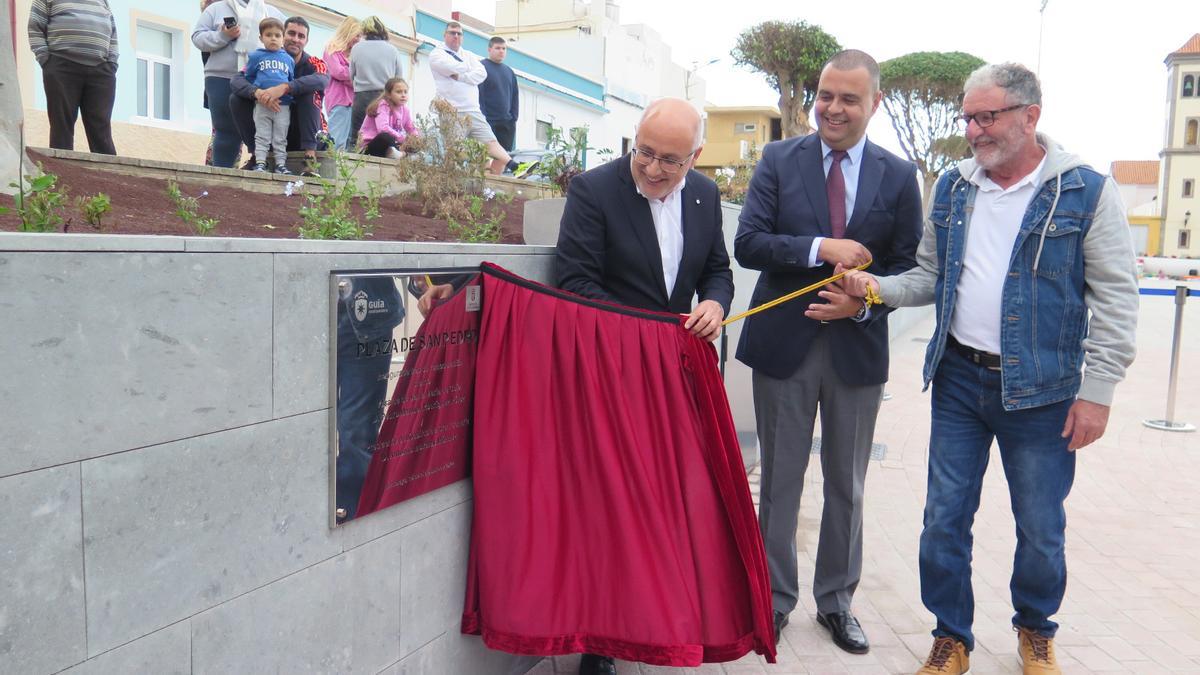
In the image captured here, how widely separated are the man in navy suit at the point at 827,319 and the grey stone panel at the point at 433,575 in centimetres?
131

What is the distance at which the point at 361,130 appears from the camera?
8.12 m

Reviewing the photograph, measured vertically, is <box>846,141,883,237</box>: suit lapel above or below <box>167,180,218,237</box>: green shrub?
above

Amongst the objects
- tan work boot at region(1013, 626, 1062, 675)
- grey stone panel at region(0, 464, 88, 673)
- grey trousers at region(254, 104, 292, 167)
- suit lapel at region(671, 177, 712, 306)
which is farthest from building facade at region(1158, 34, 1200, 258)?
grey stone panel at region(0, 464, 88, 673)

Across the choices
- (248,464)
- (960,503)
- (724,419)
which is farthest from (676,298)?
(248,464)

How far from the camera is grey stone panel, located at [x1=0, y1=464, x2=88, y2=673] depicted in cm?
165

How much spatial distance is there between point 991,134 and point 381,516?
226 cm

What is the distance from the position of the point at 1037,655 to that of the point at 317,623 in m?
2.50

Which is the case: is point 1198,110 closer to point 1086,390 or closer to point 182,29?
point 182,29

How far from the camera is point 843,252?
3.31 metres

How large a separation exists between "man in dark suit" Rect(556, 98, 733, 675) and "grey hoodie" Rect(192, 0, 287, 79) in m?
5.32

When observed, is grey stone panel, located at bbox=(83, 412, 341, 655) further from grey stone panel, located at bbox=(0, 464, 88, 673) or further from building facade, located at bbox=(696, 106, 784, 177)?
building facade, located at bbox=(696, 106, 784, 177)

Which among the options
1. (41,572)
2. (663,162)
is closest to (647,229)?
(663,162)

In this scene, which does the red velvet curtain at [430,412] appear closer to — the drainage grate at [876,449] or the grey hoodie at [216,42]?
the drainage grate at [876,449]

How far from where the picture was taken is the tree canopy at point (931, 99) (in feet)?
107
